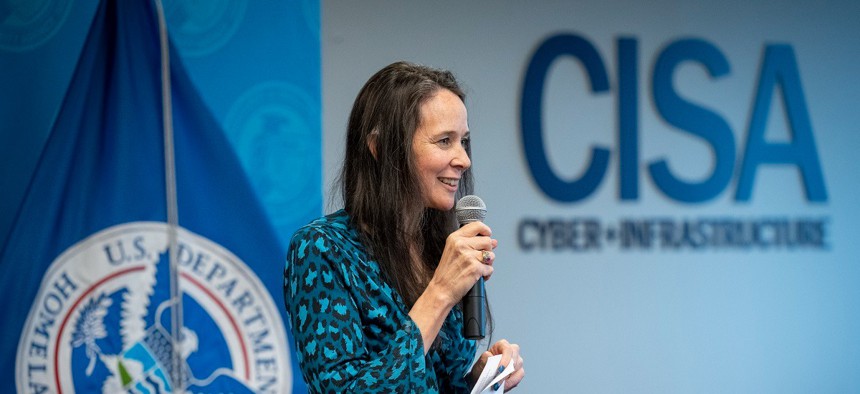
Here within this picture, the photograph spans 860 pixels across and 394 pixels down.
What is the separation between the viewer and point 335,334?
5.67 feet

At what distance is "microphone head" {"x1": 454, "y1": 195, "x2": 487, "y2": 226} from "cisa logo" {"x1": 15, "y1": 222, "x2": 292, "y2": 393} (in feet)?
4.90

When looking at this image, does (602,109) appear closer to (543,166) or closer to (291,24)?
(543,166)

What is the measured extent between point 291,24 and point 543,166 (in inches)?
69.5

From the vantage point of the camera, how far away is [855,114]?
5262 millimetres

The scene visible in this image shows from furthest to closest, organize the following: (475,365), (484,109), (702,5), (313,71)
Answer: (702,5) < (484,109) < (313,71) < (475,365)

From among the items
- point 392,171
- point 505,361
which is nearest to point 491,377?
point 505,361

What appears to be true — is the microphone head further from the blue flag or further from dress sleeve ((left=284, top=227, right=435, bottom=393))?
the blue flag

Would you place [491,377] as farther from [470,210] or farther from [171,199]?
[171,199]

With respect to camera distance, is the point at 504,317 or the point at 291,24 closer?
the point at 291,24

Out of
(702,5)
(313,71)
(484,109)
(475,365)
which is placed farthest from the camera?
(702,5)

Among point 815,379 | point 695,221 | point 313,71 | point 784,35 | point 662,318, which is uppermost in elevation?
point 784,35

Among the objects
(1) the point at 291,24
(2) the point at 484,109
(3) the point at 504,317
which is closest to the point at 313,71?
(1) the point at 291,24

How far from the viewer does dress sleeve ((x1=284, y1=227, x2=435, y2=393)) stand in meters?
1.71

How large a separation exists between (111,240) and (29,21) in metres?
0.77
